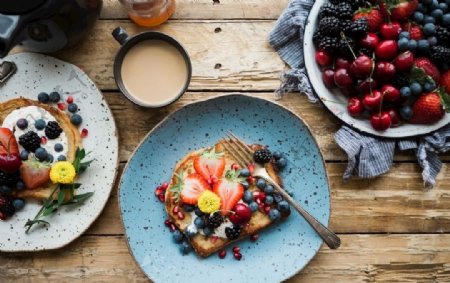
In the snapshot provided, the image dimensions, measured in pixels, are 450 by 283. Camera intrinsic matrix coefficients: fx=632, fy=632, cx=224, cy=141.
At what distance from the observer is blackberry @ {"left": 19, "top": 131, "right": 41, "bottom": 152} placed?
67.4 inches

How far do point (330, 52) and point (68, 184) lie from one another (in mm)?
805

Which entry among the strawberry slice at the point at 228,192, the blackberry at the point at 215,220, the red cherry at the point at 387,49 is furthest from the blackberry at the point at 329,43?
the blackberry at the point at 215,220

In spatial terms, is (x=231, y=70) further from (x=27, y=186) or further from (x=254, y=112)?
(x=27, y=186)

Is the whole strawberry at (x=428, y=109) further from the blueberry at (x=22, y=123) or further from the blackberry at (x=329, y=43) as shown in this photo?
the blueberry at (x=22, y=123)

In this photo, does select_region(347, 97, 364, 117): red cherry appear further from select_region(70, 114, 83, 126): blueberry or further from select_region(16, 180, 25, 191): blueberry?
select_region(16, 180, 25, 191): blueberry

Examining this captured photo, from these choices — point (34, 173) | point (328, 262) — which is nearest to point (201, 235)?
point (328, 262)

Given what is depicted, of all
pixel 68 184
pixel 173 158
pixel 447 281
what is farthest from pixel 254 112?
pixel 447 281

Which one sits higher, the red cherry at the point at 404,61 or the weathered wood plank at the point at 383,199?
the red cherry at the point at 404,61

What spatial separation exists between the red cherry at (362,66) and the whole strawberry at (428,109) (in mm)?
165

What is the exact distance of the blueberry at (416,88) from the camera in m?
1.70

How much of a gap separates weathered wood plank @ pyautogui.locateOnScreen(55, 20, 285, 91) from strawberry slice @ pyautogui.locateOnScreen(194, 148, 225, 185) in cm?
21

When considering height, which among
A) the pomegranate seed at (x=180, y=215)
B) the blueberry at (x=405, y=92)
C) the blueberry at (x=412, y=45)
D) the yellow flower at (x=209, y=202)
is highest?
the blueberry at (x=412, y=45)

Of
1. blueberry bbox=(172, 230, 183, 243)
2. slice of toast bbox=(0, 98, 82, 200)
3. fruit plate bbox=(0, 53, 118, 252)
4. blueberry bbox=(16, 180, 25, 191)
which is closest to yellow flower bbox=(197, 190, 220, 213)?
blueberry bbox=(172, 230, 183, 243)

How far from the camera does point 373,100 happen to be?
1702 millimetres
